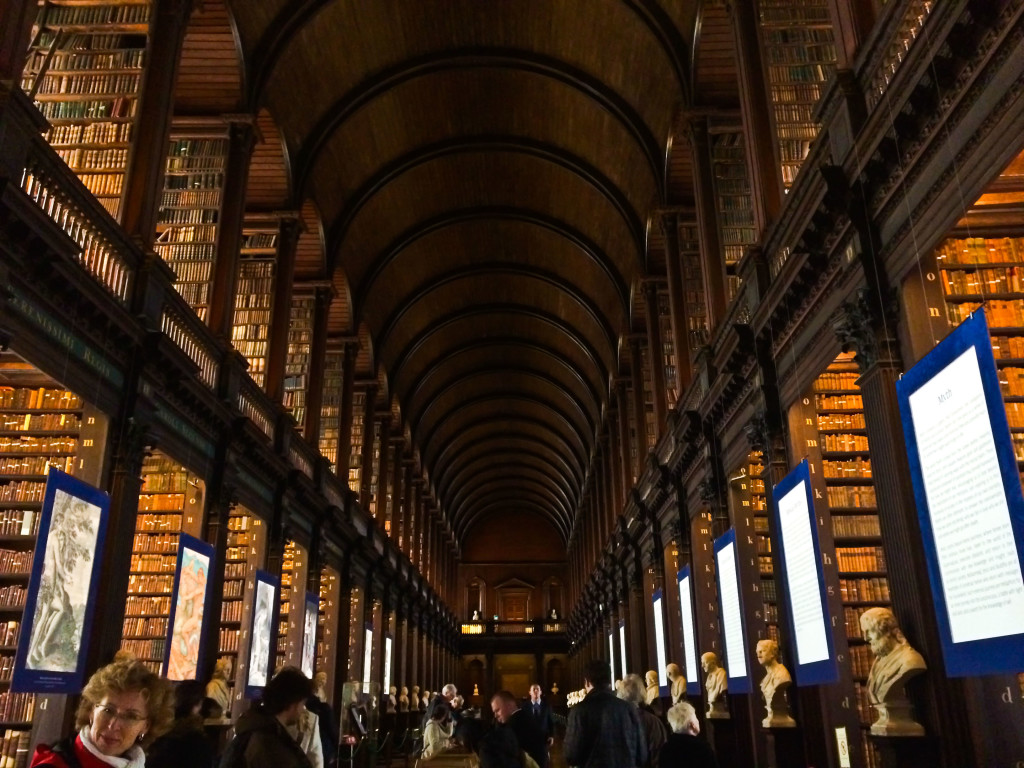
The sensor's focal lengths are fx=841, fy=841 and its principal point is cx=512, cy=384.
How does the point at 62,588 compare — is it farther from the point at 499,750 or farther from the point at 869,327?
the point at 869,327

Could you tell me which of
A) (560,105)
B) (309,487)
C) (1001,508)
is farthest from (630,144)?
(1001,508)

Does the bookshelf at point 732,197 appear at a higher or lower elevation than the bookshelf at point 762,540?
higher

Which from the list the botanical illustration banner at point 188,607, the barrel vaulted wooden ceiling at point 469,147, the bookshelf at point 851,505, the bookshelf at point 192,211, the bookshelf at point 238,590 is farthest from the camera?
the barrel vaulted wooden ceiling at point 469,147

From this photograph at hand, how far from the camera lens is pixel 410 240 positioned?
55.9ft

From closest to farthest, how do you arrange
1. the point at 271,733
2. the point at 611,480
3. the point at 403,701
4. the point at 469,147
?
the point at 271,733
the point at 469,147
the point at 403,701
the point at 611,480

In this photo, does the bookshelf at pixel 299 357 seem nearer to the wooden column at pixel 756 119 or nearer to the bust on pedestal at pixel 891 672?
the wooden column at pixel 756 119

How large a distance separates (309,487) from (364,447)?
548 cm

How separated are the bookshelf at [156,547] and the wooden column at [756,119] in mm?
5984

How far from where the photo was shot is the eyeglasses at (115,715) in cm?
199

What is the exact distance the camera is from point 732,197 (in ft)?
33.9

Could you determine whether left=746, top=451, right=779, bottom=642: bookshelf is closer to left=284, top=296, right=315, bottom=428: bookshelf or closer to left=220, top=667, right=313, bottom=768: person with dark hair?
left=220, top=667, right=313, bottom=768: person with dark hair

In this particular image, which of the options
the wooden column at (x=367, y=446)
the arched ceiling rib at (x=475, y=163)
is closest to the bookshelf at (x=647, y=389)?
the arched ceiling rib at (x=475, y=163)

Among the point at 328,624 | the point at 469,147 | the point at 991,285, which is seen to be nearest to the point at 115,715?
the point at 991,285

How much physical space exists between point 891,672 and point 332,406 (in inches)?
491
